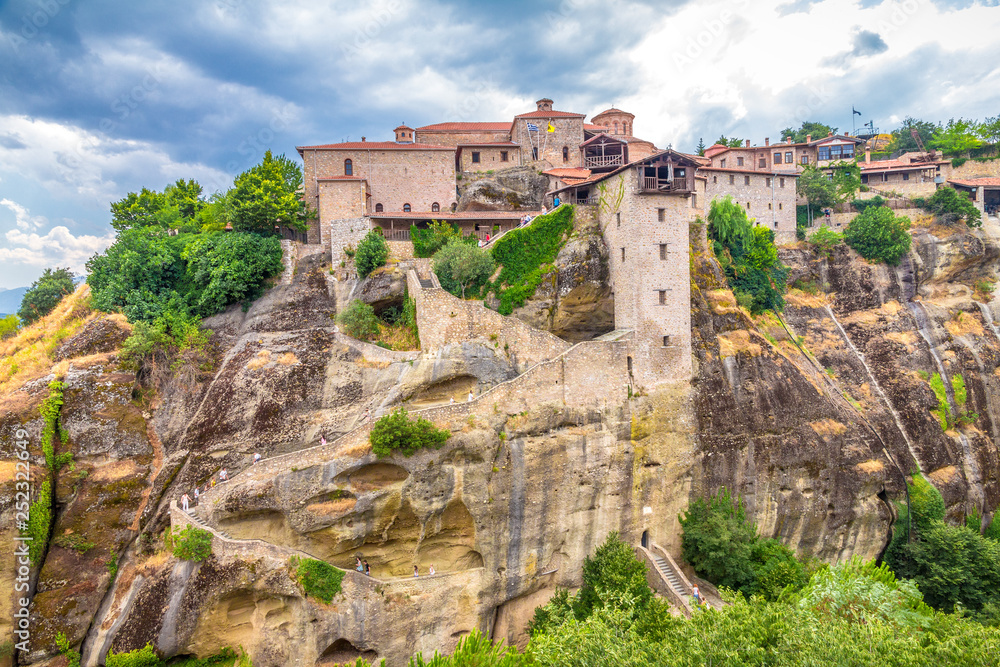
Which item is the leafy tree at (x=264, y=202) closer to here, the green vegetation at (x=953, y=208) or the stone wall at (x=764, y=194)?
the stone wall at (x=764, y=194)

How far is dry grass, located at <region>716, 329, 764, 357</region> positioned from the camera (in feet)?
106

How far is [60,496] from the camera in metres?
25.2

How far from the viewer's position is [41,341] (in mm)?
30984

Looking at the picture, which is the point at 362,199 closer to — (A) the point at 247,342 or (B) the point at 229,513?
(A) the point at 247,342

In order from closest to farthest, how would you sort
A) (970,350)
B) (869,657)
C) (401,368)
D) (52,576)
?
1. (869,657)
2. (52,576)
3. (401,368)
4. (970,350)

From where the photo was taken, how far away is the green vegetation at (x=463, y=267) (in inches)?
1268

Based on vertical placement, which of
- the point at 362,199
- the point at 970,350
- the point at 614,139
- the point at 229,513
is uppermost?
the point at 614,139

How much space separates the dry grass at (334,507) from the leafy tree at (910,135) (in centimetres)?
5952

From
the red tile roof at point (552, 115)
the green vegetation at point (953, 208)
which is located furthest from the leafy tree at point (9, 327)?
the green vegetation at point (953, 208)

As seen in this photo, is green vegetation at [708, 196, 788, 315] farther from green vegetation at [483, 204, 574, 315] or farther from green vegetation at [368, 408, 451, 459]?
green vegetation at [368, 408, 451, 459]

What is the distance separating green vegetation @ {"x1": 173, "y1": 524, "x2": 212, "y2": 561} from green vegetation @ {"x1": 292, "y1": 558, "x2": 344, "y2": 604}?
339cm

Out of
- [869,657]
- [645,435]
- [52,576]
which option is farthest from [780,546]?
[52,576]

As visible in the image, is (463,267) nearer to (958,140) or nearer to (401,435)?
(401,435)

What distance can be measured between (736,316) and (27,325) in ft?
143
